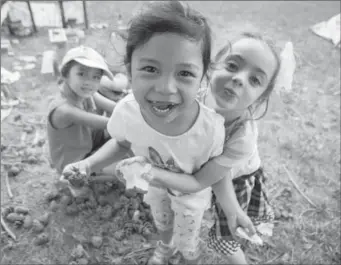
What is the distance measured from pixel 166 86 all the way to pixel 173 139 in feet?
0.96

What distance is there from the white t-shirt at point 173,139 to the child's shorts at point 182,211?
19 centimetres

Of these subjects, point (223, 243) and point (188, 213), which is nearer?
point (188, 213)

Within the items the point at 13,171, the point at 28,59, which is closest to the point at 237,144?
the point at 13,171

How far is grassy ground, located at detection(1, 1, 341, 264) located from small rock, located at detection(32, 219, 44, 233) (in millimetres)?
47

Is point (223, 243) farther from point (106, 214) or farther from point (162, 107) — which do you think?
point (162, 107)

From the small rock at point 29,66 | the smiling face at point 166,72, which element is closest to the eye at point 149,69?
the smiling face at point 166,72

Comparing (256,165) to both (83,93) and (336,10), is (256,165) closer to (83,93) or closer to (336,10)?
(83,93)

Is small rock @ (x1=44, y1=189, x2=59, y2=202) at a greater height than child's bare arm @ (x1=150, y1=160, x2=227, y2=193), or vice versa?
child's bare arm @ (x1=150, y1=160, x2=227, y2=193)

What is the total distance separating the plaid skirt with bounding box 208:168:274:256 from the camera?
1417mm

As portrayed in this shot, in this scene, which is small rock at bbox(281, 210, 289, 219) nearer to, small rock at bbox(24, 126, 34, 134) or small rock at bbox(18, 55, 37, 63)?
small rock at bbox(24, 126, 34, 134)

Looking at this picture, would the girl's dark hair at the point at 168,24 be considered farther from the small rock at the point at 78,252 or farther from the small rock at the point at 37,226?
the small rock at the point at 37,226

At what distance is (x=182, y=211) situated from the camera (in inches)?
52.9

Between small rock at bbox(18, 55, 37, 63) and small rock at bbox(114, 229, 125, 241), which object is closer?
small rock at bbox(114, 229, 125, 241)

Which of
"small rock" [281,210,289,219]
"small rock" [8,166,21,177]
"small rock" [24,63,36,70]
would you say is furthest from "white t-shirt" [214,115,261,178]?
"small rock" [24,63,36,70]
